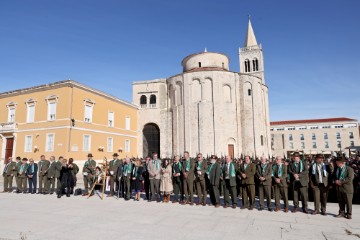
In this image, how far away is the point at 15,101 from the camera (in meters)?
24.5

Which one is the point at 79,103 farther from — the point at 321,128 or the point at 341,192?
the point at 321,128

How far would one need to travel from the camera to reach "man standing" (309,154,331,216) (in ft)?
24.1

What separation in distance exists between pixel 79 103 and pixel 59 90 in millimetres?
2061

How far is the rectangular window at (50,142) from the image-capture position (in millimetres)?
21766

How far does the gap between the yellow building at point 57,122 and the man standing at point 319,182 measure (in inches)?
759

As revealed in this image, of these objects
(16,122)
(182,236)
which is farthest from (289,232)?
(16,122)

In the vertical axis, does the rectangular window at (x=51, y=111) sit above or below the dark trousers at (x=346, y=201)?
above

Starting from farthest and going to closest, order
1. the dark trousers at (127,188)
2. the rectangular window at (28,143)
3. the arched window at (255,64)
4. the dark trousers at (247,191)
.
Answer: the arched window at (255,64)
the rectangular window at (28,143)
the dark trousers at (127,188)
the dark trousers at (247,191)

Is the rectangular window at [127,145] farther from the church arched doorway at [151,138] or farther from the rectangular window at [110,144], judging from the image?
the church arched doorway at [151,138]

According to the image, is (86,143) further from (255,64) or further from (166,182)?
(255,64)

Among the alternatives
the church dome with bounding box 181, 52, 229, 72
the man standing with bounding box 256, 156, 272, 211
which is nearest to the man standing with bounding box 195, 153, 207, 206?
the man standing with bounding box 256, 156, 272, 211

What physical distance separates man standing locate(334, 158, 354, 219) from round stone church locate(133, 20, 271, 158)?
949 inches

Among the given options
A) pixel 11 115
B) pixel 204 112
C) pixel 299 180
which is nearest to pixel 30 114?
pixel 11 115

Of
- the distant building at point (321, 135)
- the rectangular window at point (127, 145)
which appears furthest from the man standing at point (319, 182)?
the distant building at point (321, 135)
